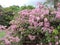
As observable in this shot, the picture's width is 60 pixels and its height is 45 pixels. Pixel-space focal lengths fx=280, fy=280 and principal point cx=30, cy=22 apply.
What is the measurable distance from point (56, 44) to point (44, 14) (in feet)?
2.12

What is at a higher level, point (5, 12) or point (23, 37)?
point (23, 37)

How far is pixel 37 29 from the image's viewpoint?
4.70 meters


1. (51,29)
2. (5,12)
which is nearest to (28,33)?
(51,29)

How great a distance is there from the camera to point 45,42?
4637 millimetres

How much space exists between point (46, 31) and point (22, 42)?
19.3 inches

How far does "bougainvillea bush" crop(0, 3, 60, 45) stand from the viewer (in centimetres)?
455

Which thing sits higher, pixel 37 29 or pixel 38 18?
pixel 38 18

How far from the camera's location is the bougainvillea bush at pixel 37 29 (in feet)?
14.9

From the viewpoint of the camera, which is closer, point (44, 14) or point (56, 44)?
point (56, 44)

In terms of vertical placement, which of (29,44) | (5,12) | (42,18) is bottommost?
(5,12)

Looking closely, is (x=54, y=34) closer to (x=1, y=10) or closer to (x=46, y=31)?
(x=46, y=31)

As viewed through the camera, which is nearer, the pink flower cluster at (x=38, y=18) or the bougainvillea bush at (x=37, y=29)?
the bougainvillea bush at (x=37, y=29)

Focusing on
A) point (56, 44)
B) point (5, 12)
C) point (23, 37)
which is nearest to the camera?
point (56, 44)

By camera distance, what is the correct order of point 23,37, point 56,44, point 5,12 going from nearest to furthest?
1. point 56,44
2. point 23,37
3. point 5,12
